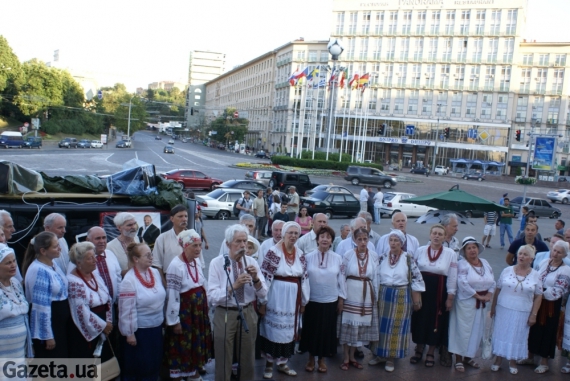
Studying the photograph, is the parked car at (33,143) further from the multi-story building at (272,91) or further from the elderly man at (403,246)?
the elderly man at (403,246)

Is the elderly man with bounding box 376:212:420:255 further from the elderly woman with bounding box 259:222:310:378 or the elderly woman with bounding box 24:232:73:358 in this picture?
the elderly woman with bounding box 24:232:73:358

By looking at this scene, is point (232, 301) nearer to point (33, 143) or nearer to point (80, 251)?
point (80, 251)

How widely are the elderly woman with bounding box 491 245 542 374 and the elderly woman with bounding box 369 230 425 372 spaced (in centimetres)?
112

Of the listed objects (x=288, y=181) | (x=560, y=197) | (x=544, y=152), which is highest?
(x=544, y=152)

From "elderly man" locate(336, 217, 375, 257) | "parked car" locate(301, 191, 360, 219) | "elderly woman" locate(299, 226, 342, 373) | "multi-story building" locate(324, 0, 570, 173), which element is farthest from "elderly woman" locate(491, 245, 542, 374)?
"multi-story building" locate(324, 0, 570, 173)

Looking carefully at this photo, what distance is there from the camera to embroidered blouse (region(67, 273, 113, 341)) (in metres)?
4.58

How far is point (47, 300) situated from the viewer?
4414mm

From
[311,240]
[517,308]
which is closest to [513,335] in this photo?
[517,308]

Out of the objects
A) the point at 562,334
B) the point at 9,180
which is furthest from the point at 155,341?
the point at 562,334

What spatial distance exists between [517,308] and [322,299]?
2477mm

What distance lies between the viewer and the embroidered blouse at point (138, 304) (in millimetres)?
4770

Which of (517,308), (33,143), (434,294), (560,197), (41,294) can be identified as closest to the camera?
(41,294)

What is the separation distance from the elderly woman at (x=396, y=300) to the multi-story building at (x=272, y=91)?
6803 centimetres

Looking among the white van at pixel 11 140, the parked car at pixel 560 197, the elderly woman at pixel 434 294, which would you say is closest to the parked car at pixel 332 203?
the elderly woman at pixel 434 294
